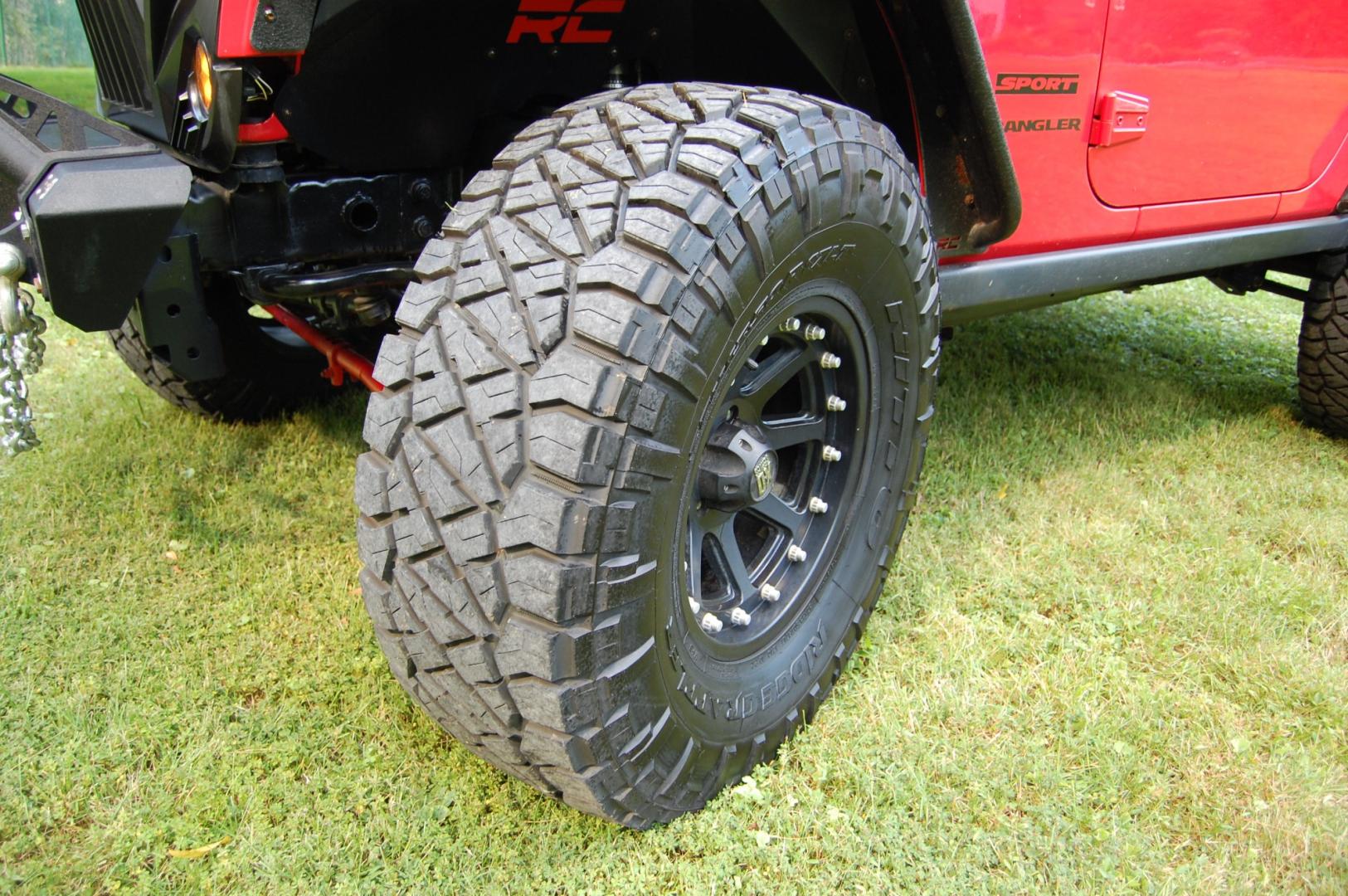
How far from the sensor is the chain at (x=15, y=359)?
1587 mm

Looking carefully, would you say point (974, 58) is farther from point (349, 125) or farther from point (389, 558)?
point (389, 558)

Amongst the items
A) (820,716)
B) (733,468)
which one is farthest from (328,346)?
(820,716)

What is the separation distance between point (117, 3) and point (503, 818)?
5.88ft

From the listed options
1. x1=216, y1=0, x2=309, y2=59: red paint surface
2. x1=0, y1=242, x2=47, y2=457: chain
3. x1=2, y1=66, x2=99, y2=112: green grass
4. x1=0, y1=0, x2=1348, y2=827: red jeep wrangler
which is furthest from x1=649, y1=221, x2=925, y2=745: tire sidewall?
x1=2, y1=66, x2=99, y2=112: green grass

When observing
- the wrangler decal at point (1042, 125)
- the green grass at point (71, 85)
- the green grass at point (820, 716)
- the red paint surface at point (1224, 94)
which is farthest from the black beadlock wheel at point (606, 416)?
the green grass at point (71, 85)

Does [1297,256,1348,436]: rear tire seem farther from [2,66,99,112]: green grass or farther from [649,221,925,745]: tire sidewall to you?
[2,66,99,112]: green grass

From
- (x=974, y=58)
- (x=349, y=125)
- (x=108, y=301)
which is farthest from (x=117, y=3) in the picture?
(x=974, y=58)

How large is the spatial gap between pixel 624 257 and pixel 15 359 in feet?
3.14

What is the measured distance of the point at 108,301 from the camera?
1655 mm

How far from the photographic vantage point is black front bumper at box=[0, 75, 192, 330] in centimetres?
155

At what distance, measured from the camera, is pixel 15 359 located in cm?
161

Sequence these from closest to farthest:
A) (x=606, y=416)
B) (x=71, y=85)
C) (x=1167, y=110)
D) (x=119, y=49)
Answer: (x=606, y=416) → (x=119, y=49) → (x=1167, y=110) → (x=71, y=85)

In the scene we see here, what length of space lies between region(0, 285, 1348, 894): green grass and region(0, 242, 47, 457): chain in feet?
2.58

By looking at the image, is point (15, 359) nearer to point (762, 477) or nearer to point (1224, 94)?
point (762, 477)
